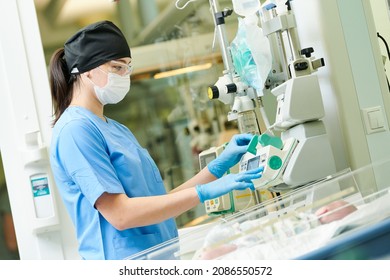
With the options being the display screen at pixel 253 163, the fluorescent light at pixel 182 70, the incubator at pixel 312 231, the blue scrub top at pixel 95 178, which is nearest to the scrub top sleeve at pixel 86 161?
the blue scrub top at pixel 95 178

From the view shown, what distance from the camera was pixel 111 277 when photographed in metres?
1.71

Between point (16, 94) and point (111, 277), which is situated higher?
point (16, 94)

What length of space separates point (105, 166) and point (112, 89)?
0.36 metres

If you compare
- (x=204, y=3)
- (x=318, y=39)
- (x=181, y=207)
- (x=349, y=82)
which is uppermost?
(x=204, y=3)

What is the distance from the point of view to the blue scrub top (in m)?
2.24

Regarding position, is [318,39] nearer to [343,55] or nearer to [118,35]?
[343,55]

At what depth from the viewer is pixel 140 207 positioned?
217 cm

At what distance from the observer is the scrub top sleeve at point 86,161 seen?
7.23ft

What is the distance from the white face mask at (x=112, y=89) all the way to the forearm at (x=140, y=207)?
0.44m

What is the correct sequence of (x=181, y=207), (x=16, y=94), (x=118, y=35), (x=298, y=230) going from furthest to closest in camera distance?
1. (x=16, y=94)
2. (x=118, y=35)
3. (x=181, y=207)
4. (x=298, y=230)

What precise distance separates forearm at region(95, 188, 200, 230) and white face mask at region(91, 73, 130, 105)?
444 mm

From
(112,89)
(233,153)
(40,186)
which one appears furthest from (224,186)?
(40,186)

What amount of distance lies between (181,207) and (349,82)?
104cm

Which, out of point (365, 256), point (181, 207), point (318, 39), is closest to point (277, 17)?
point (318, 39)
